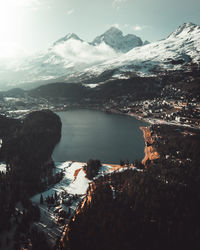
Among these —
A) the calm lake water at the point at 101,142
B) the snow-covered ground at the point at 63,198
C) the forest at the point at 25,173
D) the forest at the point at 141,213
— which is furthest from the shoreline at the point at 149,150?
the forest at the point at 25,173

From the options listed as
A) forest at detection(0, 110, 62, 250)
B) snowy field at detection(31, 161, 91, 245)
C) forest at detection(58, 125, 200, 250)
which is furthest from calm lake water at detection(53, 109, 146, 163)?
forest at detection(58, 125, 200, 250)

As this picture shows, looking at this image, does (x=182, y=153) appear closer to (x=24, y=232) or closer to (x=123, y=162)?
(x=123, y=162)

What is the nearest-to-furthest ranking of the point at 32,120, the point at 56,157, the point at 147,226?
the point at 147,226
the point at 56,157
the point at 32,120

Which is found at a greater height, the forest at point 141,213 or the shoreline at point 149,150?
the shoreline at point 149,150

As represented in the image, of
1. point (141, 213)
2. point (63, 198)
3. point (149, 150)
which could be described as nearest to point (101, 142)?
point (149, 150)

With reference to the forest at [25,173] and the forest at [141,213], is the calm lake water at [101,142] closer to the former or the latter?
the forest at [25,173]

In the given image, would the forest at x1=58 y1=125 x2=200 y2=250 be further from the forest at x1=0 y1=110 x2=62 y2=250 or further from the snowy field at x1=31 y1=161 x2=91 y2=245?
the forest at x1=0 y1=110 x2=62 y2=250

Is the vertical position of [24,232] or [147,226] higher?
[147,226]

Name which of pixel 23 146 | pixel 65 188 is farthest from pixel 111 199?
pixel 23 146
